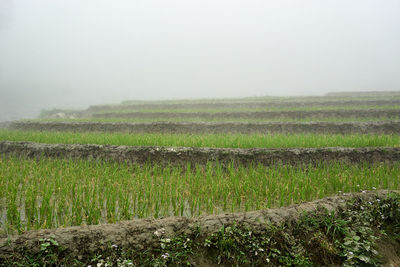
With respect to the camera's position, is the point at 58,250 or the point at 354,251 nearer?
the point at 58,250

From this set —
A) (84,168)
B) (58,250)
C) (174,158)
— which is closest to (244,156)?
(174,158)

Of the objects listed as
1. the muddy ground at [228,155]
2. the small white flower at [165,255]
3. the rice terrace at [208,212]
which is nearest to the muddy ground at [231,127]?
the rice terrace at [208,212]

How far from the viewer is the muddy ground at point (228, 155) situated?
5402mm

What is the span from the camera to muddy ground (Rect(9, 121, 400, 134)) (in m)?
9.14

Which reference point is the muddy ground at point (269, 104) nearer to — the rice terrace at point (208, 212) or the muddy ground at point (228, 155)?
the rice terrace at point (208, 212)

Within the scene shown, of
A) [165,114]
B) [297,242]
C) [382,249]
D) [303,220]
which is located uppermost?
[165,114]

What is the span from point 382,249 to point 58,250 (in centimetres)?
353

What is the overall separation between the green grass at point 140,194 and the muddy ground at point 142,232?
424 mm

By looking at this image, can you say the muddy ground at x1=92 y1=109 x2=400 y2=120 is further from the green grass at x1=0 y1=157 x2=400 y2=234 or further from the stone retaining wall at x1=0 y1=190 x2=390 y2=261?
the stone retaining wall at x1=0 y1=190 x2=390 y2=261

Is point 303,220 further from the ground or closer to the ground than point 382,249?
further from the ground

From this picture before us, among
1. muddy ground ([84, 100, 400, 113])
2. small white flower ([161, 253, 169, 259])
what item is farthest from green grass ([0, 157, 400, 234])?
muddy ground ([84, 100, 400, 113])

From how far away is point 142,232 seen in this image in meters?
2.48

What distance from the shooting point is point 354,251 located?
2.47 metres

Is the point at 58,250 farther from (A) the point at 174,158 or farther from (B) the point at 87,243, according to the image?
(A) the point at 174,158
